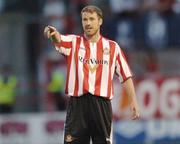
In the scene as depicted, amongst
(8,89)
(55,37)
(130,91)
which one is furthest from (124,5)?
(55,37)

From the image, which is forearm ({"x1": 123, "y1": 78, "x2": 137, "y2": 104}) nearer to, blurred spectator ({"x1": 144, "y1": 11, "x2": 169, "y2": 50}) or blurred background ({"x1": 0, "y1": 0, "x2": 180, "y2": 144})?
blurred background ({"x1": 0, "y1": 0, "x2": 180, "y2": 144})

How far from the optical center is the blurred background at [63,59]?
1723cm

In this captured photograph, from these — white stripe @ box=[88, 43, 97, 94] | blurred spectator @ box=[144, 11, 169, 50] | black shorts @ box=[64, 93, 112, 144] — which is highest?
blurred spectator @ box=[144, 11, 169, 50]

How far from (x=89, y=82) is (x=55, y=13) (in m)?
10.9

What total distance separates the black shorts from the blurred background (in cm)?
845

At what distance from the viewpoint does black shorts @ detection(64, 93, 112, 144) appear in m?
8.31

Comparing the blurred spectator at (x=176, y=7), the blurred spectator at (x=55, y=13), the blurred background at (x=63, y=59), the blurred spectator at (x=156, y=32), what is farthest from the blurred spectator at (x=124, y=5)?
the blurred spectator at (x=55, y=13)

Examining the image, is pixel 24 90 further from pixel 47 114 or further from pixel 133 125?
pixel 133 125

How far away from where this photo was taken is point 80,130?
27.4 feet

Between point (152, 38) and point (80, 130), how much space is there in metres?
10.2

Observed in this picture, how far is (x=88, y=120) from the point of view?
836 cm

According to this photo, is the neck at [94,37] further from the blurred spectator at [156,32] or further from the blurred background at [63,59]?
the blurred spectator at [156,32]

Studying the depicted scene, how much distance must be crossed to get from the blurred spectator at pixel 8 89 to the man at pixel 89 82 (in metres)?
10.1

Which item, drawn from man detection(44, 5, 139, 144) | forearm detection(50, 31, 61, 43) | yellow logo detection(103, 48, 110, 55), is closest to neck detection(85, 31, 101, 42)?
man detection(44, 5, 139, 144)
